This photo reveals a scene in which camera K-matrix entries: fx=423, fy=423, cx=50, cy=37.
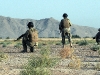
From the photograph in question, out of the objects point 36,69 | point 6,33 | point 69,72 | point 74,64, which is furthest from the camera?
point 6,33

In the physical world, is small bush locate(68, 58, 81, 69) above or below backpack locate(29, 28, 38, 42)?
below

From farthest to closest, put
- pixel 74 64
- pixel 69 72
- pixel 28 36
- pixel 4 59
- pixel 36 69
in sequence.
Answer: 1. pixel 28 36
2. pixel 4 59
3. pixel 74 64
4. pixel 69 72
5. pixel 36 69

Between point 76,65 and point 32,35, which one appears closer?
point 76,65

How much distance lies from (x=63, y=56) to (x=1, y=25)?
546ft

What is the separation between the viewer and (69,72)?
13.2 m

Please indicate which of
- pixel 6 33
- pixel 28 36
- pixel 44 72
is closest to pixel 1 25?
pixel 6 33

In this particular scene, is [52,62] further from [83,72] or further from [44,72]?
[44,72]

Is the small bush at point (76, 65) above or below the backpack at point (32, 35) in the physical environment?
below

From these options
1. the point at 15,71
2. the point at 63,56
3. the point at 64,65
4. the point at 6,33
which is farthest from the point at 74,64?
the point at 6,33

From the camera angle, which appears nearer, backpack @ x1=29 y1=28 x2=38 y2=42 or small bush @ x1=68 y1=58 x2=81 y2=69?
small bush @ x1=68 y1=58 x2=81 y2=69

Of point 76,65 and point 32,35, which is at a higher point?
point 32,35

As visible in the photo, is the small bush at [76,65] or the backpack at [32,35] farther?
the backpack at [32,35]

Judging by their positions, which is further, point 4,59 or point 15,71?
point 4,59

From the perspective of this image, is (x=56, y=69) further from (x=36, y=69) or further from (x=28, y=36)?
(x=28, y=36)
